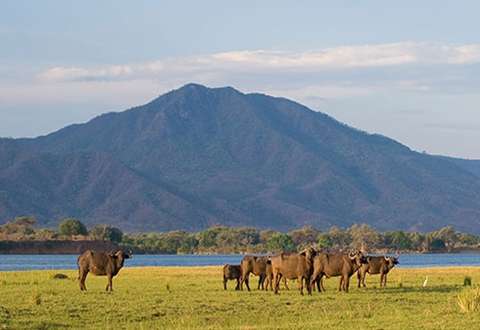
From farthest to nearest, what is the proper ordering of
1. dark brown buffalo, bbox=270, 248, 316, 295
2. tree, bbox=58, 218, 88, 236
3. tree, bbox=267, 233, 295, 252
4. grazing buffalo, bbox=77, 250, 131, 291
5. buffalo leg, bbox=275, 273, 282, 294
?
tree, bbox=58, 218, 88, 236
tree, bbox=267, 233, 295, 252
grazing buffalo, bbox=77, 250, 131, 291
dark brown buffalo, bbox=270, 248, 316, 295
buffalo leg, bbox=275, 273, 282, 294

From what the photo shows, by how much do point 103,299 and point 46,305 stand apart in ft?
9.58

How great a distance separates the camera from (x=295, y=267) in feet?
126

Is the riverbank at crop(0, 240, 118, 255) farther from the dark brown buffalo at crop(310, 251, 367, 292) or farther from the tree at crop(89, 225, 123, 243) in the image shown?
the dark brown buffalo at crop(310, 251, 367, 292)

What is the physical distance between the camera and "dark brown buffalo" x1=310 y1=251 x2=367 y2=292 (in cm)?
3866

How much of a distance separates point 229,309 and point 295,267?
683 centimetres

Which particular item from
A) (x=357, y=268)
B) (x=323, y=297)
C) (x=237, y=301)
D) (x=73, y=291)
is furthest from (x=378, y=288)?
(x=73, y=291)

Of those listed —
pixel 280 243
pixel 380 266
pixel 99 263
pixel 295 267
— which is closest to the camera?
pixel 295 267

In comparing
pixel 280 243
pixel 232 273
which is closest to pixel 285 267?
pixel 232 273

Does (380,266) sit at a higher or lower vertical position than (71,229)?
higher

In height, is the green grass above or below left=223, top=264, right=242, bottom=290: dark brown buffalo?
below

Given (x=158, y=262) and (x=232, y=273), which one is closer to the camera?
(x=232, y=273)

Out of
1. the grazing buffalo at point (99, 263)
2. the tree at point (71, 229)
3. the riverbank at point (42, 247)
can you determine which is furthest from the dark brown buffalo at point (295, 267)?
the tree at point (71, 229)

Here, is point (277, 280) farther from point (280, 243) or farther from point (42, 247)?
point (280, 243)

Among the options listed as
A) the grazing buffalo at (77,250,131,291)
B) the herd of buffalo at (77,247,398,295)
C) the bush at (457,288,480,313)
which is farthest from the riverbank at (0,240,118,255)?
the bush at (457,288,480,313)
